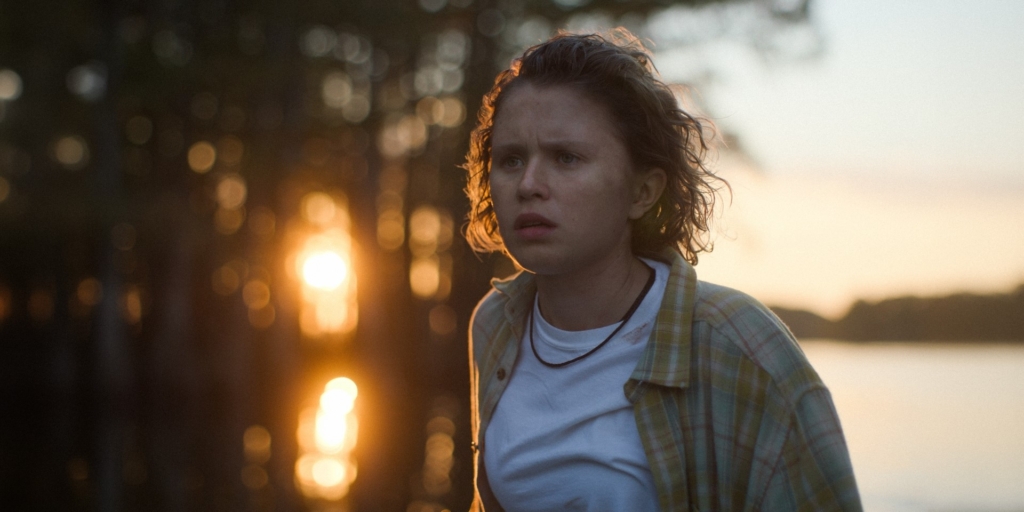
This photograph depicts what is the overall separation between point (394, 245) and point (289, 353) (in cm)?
1848

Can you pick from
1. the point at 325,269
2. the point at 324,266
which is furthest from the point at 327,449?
the point at 325,269

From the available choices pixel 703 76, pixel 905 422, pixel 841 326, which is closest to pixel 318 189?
pixel 703 76

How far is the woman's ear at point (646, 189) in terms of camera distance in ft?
7.11

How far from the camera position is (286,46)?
17.8m

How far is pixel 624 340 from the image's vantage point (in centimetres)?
209

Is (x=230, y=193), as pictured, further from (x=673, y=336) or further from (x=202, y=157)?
(x=673, y=336)

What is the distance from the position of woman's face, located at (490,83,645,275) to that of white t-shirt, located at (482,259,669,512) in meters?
0.20

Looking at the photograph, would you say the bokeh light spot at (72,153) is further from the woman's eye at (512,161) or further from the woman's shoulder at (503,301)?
the woman's eye at (512,161)

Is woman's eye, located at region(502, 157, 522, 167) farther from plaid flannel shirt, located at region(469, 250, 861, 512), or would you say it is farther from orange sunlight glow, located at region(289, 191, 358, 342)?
orange sunlight glow, located at region(289, 191, 358, 342)

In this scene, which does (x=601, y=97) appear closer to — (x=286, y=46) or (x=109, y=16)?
(x=109, y=16)

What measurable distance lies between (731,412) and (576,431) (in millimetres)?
373

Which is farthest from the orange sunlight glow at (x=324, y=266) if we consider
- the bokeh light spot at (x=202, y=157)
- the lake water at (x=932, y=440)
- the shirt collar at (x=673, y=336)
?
the shirt collar at (x=673, y=336)

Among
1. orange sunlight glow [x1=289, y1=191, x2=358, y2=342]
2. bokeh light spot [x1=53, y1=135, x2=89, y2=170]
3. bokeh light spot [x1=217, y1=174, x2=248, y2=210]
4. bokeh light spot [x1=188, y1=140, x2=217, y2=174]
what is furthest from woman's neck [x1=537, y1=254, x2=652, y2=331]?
bokeh light spot [x1=53, y1=135, x2=89, y2=170]

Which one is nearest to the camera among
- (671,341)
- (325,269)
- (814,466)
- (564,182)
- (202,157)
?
(814,466)
